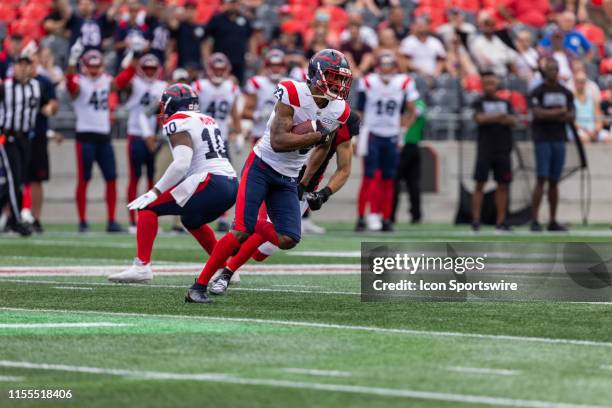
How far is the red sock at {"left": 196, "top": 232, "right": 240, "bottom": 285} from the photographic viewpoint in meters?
8.37

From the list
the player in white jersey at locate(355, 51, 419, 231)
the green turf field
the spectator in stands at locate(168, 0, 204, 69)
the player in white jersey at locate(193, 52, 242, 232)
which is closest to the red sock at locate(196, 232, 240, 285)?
the green turf field

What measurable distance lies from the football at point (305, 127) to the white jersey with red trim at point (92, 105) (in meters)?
8.28

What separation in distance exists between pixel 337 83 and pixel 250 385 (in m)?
3.60

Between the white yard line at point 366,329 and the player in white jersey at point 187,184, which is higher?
the player in white jersey at point 187,184

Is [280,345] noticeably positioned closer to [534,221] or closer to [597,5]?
[534,221]

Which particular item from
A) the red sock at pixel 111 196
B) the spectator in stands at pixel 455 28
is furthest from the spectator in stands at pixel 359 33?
the red sock at pixel 111 196

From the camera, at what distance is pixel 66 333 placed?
6.77 meters

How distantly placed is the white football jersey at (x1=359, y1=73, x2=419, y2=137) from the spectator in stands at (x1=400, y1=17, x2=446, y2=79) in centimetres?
311

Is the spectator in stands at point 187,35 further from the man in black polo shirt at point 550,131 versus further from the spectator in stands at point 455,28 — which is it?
the man in black polo shirt at point 550,131

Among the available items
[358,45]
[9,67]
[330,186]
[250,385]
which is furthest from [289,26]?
[250,385]

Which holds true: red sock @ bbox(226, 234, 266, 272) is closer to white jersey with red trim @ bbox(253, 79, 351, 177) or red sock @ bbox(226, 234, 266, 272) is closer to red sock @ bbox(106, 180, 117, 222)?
white jersey with red trim @ bbox(253, 79, 351, 177)

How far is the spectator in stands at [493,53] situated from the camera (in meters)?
20.3

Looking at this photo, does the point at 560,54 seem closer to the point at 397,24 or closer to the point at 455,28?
the point at 455,28

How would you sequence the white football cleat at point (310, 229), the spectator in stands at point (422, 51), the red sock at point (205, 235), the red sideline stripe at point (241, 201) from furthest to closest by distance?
the spectator in stands at point (422, 51), the white football cleat at point (310, 229), the red sock at point (205, 235), the red sideline stripe at point (241, 201)
